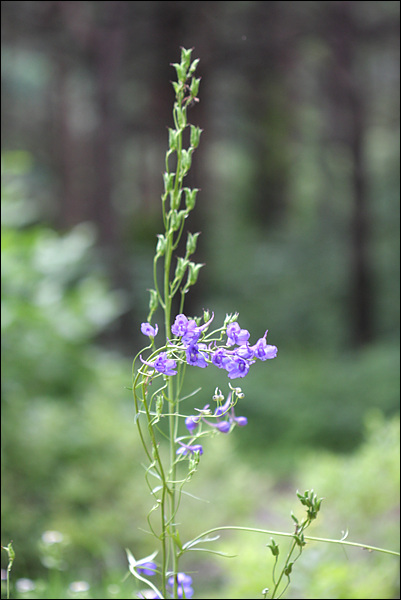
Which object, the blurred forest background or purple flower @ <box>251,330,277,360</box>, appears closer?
purple flower @ <box>251,330,277,360</box>

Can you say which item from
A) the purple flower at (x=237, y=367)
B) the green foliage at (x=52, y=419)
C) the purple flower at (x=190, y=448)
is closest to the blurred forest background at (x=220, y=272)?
the green foliage at (x=52, y=419)

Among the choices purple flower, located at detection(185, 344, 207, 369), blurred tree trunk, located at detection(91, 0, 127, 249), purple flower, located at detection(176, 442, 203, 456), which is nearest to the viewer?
purple flower, located at detection(185, 344, 207, 369)

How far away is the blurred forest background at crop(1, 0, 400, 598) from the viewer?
266 cm

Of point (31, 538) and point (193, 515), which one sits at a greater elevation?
point (193, 515)

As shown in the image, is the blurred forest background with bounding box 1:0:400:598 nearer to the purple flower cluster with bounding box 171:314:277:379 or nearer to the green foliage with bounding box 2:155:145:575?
the green foliage with bounding box 2:155:145:575

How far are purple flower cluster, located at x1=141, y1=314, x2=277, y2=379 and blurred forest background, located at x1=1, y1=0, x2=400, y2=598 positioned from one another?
9.4 inches

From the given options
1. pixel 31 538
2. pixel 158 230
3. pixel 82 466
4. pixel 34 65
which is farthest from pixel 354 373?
pixel 34 65

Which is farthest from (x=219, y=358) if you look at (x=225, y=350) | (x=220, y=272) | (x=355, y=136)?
(x=220, y=272)

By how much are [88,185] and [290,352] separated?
3.78m

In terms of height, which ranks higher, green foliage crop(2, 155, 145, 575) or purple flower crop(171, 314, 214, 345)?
green foliage crop(2, 155, 145, 575)

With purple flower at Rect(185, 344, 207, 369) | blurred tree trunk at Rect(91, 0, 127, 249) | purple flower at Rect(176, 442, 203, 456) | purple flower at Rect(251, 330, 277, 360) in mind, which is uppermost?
blurred tree trunk at Rect(91, 0, 127, 249)

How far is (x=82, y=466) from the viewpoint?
3035mm

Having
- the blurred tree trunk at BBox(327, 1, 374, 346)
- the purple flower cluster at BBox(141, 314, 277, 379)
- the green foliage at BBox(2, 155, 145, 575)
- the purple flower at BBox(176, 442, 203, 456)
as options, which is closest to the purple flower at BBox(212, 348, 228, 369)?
the purple flower cluster at BBox(141, 314, 277, 379)

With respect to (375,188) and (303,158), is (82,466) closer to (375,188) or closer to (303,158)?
(375,188)
